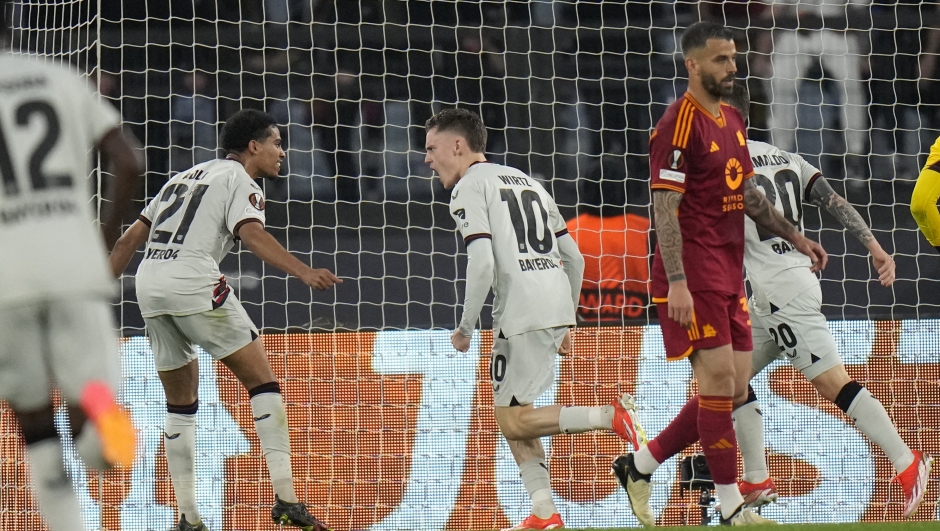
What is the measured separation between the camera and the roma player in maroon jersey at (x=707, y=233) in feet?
13.7

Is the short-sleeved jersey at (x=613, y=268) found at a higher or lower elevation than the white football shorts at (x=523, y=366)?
higher

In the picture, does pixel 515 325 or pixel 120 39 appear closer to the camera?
pixel 515 325

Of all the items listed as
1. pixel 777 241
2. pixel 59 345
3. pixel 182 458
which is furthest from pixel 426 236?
pixel 59 345

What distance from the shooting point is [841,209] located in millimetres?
5406

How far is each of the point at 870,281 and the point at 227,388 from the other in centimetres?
429

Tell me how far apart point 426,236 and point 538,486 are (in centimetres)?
393

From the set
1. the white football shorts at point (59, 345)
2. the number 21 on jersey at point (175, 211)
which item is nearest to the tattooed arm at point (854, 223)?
the number 21 on jersey at point (175, 211)

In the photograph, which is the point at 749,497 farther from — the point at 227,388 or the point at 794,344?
the point at 227,388

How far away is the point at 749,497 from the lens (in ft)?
16.5

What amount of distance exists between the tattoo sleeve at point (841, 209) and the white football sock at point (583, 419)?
4.48 feet

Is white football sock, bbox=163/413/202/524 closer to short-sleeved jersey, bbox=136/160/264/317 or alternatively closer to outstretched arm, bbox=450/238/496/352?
short-sleeved jersey, bbox=136/160/264/317

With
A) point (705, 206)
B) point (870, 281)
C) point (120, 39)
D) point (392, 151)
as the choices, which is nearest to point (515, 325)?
point (705, 206)

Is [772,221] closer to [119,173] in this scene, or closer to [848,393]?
[848,393]

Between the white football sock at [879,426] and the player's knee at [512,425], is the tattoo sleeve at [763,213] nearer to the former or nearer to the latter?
the white football sock at [879,426]
